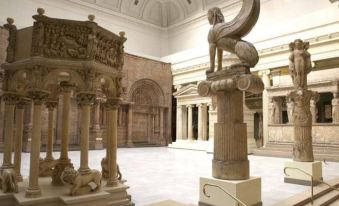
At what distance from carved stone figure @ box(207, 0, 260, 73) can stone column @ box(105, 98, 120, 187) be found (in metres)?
2.19

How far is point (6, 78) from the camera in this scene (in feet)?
17.2

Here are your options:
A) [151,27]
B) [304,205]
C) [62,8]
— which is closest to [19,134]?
[304,205]

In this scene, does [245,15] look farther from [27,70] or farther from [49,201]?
[49,201]

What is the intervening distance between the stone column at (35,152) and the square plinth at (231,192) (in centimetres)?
268

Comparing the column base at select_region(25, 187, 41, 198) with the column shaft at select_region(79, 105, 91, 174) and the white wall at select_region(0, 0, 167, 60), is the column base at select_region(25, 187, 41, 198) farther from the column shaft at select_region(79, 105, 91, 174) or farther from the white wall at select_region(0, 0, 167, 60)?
the white wall at select_region(0, 0, 167, 60)

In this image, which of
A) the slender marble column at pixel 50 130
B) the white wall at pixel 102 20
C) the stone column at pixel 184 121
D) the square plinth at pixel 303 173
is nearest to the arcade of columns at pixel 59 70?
the slender marble column at pixel 50 130

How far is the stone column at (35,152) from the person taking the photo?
440 cm

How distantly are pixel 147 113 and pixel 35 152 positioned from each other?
1725cm

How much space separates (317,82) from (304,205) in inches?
422

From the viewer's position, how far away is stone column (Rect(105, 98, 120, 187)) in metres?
5.25

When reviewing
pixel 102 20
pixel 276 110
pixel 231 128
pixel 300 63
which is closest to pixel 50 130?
pixel 231 128

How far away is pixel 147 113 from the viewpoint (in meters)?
21.8

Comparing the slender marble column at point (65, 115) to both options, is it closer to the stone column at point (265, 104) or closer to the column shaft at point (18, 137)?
the column shaft at point (18, 137)

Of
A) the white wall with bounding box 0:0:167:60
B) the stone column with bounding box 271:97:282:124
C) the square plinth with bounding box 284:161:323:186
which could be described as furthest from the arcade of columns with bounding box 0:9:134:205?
the white wall with bounding box 0:0:167:60
